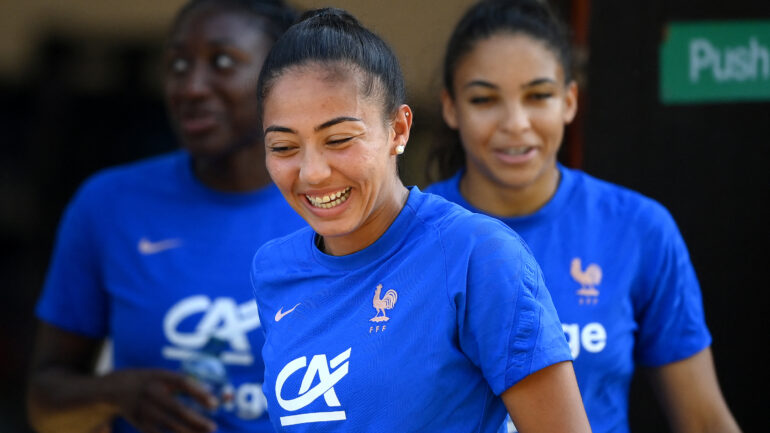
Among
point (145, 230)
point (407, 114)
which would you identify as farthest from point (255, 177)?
point (407, 114)

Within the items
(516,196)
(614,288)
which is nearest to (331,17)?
(516,196)

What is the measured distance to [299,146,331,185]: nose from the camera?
1706 millimetres

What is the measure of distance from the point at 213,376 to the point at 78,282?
0.54 metres

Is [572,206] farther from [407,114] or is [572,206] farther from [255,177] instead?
[255,177]

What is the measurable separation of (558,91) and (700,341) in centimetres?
72

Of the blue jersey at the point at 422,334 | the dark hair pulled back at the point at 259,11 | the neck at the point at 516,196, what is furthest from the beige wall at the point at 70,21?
the blue jersey at the point at 422,334

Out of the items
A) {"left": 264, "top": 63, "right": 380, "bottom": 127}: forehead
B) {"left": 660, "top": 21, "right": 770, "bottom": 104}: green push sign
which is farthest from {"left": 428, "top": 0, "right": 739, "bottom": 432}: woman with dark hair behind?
{"left": 264, "top": 63, "right": 380, "bottom": 127}: forehead

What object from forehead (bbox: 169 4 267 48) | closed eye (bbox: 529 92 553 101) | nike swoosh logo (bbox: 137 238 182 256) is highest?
forehead (bbox: 169 4 267 48)

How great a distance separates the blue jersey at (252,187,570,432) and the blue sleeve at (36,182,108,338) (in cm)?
117

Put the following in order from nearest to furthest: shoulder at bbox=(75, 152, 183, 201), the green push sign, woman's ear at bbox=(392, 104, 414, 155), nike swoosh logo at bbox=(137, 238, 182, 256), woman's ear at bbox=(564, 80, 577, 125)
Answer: woman's ear at bbox=(392, 104, 414, 155) → woman's ear at bbox=(564, 80, 577, 125) → nike swoosh logo at bbox=(137, 238, 182, 256) → shoulder at bbox=(75, 152, 183, 201) → the green push sign

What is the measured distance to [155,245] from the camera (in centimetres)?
278

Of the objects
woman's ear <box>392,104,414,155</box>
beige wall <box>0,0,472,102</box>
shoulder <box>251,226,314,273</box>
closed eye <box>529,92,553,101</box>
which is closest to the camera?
woman's ear <box>392,104,414,155</box>

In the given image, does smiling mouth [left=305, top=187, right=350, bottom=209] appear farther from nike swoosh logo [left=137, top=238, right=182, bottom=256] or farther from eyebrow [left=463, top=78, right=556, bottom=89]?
nike swoosh logo [left=137, top=238, right=182, bottom=256]

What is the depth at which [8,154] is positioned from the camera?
17.3ft
